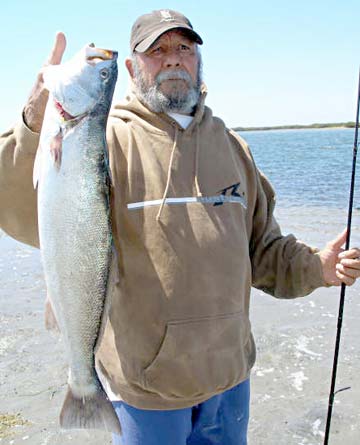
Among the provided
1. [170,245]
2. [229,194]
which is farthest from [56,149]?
[229,194]

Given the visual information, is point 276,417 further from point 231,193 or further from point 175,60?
point 175,60

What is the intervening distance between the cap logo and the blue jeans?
2.02 m

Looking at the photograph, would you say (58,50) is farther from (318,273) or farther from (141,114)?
(318,273)

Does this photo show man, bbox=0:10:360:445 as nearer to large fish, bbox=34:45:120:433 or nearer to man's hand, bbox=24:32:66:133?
man's hand, bbox=24:32:66:133

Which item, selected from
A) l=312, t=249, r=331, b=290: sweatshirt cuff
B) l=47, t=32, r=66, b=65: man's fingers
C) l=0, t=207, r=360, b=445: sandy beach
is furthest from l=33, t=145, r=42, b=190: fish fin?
l=0, t=207, r=360, b=445: sandy beach

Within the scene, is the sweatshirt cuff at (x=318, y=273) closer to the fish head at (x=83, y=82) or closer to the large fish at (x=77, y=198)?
the large fish at (x=77, y=198)

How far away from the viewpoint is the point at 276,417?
176 inches

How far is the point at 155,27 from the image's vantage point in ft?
9.45

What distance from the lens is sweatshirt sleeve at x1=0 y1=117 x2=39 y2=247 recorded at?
7.79 ft

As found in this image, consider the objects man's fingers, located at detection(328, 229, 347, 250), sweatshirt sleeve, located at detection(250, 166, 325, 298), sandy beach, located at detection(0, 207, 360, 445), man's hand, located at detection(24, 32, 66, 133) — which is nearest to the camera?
man's hand, located at detection(24, 32, 66, 133)

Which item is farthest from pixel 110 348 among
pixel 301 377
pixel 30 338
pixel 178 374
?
pixel 30 338

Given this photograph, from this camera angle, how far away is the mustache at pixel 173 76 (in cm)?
286

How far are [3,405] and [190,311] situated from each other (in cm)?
284

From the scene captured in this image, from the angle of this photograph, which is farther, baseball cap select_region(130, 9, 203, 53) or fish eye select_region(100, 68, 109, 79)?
baseball cap select_region(130, 9, 203, 53)
